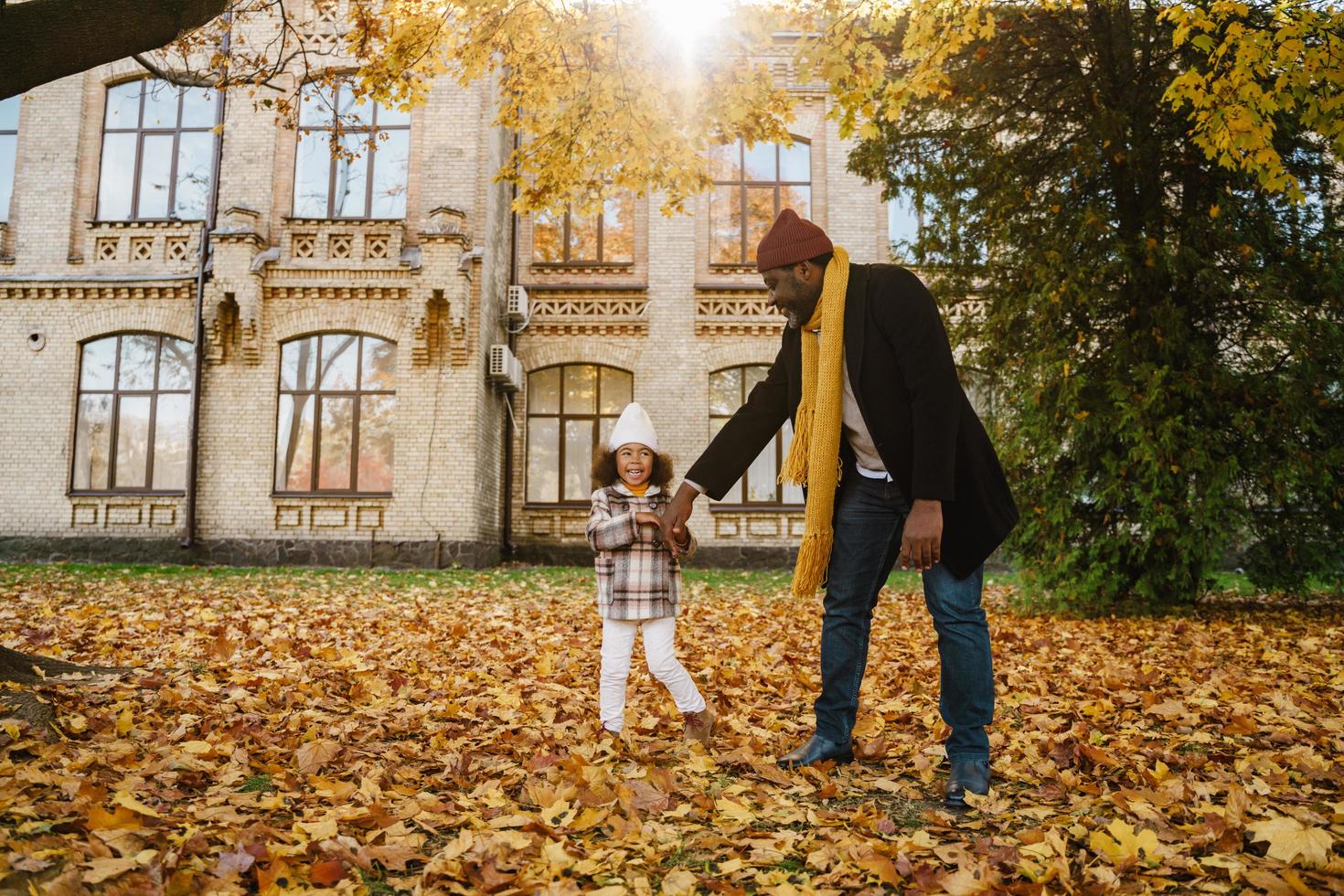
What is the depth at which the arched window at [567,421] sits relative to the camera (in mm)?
16922

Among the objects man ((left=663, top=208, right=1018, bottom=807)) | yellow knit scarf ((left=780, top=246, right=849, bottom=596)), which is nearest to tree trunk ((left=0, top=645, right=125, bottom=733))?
man ((left=663, top=208, right=1018, bottom=807))

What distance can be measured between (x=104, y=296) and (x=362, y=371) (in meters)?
4.64

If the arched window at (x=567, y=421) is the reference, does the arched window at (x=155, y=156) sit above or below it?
above

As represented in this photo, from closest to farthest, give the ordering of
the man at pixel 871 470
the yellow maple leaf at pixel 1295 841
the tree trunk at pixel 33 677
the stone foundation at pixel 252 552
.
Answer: the yellow maple leaf at pixel 1295 841
the man at pixel 871 470
the tree trunk at pixel 33 677
the stone foundation at pixel 252 552

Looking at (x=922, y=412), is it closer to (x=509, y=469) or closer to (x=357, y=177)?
(x=509, y=469)

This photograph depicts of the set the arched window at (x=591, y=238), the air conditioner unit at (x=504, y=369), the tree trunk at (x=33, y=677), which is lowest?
the tree trunk at (x=33, y=677)

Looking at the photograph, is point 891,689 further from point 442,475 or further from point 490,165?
point 490,165

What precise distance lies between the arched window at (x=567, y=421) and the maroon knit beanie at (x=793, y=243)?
1335 cm

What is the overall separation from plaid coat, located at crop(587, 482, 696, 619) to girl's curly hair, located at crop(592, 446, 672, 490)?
87mm

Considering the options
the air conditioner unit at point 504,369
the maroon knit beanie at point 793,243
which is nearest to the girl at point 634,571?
the maroon knit beanie at point 793,243

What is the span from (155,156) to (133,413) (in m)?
4.58

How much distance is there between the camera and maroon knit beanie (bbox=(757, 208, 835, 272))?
352 cm

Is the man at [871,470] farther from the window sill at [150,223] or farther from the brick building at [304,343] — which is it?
the window sill at [150,223]

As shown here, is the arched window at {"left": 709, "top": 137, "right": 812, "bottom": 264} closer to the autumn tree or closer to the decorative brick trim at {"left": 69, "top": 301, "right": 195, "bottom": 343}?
the autumn tree
